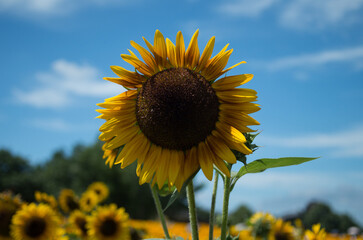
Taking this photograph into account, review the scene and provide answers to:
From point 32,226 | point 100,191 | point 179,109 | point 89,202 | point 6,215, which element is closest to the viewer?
point 179,109

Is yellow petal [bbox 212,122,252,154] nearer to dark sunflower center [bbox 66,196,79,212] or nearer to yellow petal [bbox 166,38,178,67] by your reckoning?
yellow petal [bbox 166,38,178,67]

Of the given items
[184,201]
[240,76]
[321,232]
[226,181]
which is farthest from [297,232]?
[184,201]

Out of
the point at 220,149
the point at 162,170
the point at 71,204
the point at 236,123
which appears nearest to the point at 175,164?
the point at 162,170

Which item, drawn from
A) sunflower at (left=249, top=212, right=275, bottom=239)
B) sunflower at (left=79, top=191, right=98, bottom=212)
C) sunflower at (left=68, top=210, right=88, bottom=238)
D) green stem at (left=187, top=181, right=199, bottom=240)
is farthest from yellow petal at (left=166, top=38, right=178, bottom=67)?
sunflower at (left=79, top=191, right=98, bottom=212)

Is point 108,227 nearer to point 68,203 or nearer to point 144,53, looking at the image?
point 68,203

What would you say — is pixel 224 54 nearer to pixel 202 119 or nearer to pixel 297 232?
pixel 202 119

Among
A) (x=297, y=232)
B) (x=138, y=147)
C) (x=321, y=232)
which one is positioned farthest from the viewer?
(x=297, y=232)

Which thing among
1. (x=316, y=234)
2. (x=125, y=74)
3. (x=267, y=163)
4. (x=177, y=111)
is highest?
(x=125, y=74)
